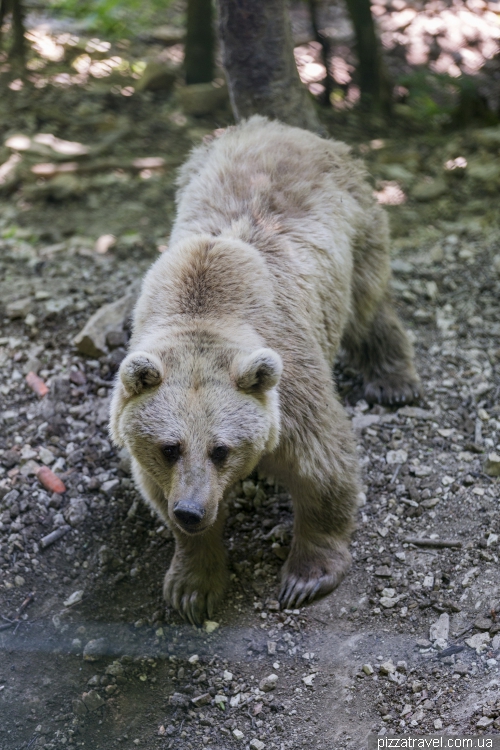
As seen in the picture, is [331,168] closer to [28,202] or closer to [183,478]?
[183,478]

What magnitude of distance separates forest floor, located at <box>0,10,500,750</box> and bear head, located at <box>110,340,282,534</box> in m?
1.20

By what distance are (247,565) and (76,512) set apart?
132 centimetres

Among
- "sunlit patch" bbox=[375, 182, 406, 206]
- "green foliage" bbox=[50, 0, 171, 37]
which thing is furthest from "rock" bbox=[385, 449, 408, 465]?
"green foliage" bbox=[50, 0, 171, 37]

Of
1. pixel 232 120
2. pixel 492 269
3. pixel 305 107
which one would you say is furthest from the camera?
pixel 232 120

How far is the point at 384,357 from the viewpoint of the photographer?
21.0ft

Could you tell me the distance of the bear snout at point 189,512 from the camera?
3.87 metres

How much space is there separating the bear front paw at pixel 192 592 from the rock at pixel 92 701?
2.53ft

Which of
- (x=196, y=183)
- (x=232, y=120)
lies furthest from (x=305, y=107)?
(x=232, y=120)

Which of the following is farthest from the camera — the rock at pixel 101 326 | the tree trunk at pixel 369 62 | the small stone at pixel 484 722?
the tree trunk at pixel 369 62

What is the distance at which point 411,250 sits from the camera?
8266mm

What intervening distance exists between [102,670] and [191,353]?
2.11m

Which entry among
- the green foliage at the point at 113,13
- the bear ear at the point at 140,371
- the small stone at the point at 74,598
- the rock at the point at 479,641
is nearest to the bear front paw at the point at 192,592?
the small stone at the point at 74,598

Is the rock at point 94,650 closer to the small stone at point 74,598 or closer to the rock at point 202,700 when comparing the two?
the small stone at point 74,598

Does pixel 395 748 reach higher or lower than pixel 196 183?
lower
